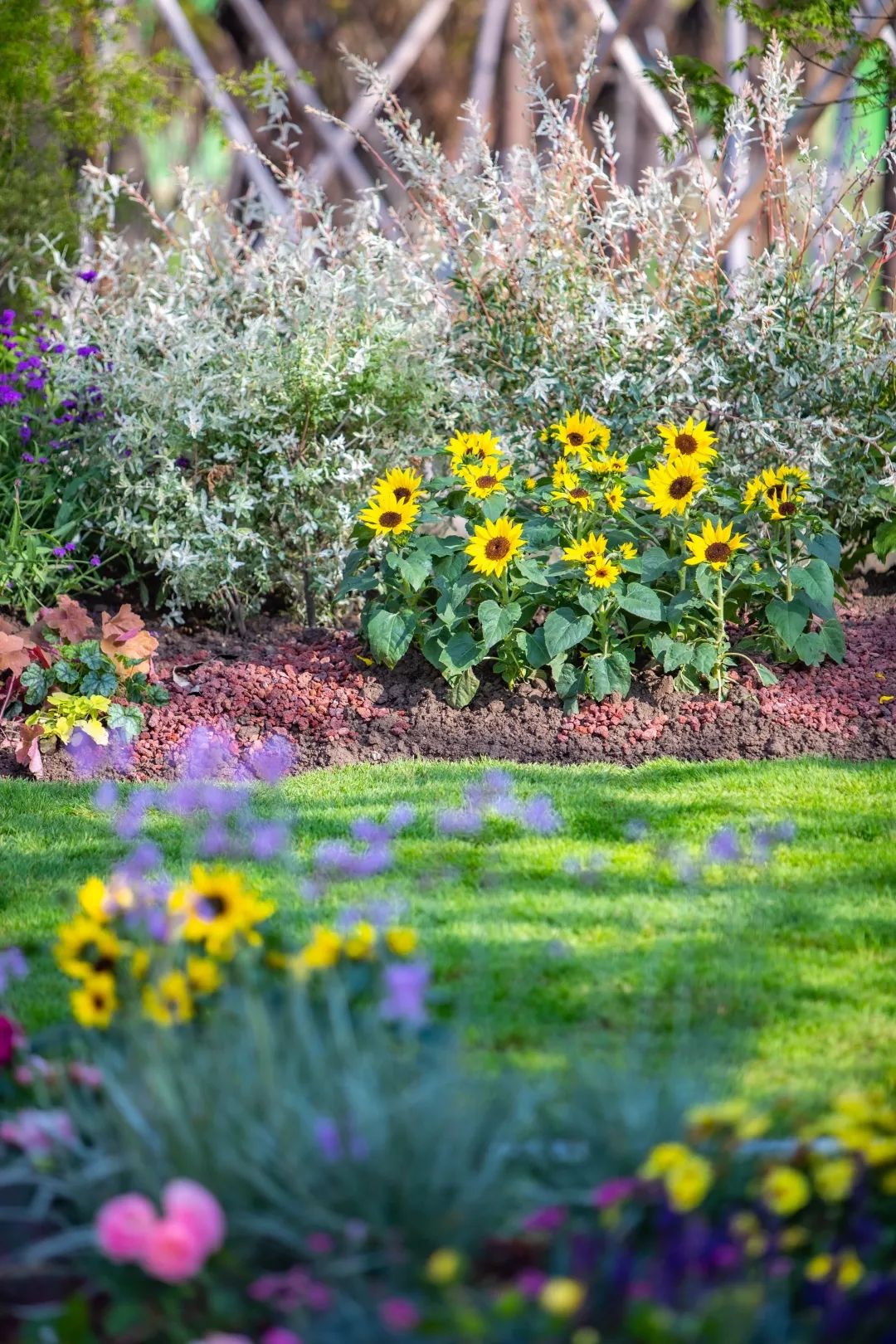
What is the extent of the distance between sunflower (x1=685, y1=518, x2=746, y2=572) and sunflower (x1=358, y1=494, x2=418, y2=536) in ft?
3.07

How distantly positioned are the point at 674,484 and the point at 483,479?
66 centimetres

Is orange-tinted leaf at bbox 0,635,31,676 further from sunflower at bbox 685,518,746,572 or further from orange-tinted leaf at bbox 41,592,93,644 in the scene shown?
sunflower at bbox 685,518,746,572

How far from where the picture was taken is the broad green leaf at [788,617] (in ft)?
15.4

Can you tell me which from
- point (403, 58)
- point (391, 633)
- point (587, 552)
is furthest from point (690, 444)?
point (403, 58)

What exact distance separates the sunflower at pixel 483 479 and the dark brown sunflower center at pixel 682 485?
59 cm

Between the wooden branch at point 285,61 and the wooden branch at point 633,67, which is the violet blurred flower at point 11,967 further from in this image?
the wooden branch at point 285,61

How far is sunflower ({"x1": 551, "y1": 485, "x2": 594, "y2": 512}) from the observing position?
460 cm

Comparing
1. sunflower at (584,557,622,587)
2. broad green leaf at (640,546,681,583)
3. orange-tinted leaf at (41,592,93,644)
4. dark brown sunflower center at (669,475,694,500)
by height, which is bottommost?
orange-tinted leaf at (41,592,93,644)

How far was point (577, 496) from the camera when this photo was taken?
4609 mm

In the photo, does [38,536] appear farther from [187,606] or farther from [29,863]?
[29,863]

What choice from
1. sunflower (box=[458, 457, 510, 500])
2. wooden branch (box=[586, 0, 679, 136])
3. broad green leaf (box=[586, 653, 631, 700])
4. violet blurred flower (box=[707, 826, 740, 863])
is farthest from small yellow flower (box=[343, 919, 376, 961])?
wooden branch (box=[586, 0, 679, 136])

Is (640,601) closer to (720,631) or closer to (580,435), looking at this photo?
(720,631)

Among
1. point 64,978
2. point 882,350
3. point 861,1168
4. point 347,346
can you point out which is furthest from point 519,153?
point 861,1168

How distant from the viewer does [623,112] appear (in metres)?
10.0
